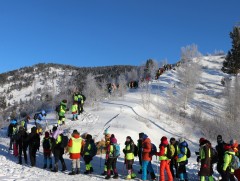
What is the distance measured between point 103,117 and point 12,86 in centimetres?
16457

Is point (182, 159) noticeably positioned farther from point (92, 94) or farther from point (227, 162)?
point (92, 94)

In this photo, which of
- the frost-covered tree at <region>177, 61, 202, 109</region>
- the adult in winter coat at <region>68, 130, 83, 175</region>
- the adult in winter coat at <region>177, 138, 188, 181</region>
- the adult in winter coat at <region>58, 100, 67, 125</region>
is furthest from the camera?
the frost-covered tree at <region>177, 61, 202, 109</region>

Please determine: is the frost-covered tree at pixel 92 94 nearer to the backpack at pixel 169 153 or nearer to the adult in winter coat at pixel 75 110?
the adult in winter coat at pixel 75 110

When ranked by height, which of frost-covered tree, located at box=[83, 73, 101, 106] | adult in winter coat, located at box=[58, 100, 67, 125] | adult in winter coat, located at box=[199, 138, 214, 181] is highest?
frost-covered tree, located at box=[83, 73, 101, 106]

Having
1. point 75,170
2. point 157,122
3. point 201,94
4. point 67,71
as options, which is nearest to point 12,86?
point 67,71

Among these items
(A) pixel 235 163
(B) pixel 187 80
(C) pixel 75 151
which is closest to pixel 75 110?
(C) pixel 75 151

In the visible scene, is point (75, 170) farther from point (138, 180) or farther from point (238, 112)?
point (238, 112)

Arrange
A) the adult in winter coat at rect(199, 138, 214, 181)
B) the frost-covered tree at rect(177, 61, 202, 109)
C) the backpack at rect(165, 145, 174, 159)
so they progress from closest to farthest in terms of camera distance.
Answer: the adult in winter coat at rect(199, 138, 214, 181)
the backpack at rect(165, 145, 174, 159)
the frost-covered tree at rect(177, 61, 202, 109)

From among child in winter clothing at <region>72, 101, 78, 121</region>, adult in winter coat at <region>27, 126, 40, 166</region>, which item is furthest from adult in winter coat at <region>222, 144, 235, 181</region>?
child in winter clothing at <region>72, 101, 78, 121</region>

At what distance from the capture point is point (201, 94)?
47.5 m

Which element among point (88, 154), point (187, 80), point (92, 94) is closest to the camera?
point (88, 154)

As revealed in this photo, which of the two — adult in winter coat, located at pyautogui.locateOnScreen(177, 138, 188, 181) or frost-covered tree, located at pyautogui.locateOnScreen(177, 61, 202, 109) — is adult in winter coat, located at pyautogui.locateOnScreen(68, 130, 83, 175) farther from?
frost-covered tree, located at pyautogui.locateOnScreen(177, 61, 202, 109)

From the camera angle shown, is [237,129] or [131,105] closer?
[237,129]

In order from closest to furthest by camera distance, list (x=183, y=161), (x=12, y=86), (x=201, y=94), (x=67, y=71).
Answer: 1. (x=183, y=161)
2. (x=201, y=94)
3. (x=12, y=86)
4. (x=67, y=71)
